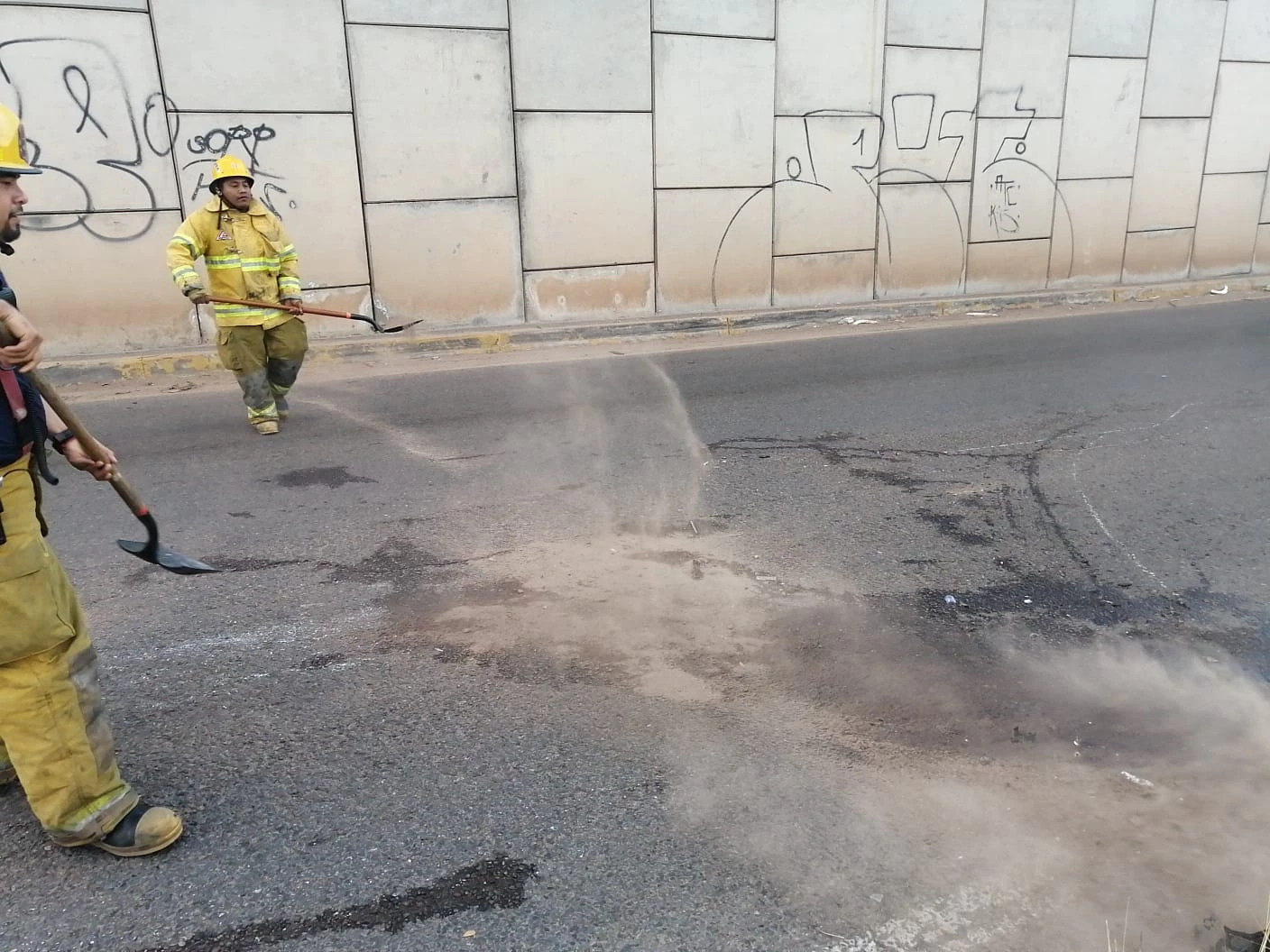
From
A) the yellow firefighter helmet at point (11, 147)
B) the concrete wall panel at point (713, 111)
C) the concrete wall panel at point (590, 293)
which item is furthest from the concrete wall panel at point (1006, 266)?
the yellow firefighter helmet at point (11, 147)

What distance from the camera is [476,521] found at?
4992 millimetres

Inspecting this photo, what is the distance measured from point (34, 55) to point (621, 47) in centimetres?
556

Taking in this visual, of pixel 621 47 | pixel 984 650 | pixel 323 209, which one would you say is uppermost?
pixel 621 47

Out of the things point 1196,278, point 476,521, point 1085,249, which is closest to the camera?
point 476,521

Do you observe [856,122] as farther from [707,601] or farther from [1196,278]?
[707,601]

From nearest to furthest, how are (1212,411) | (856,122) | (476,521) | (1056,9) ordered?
(476,521), (1212,411), (856,122), (1056,9)

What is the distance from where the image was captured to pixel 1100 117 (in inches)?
519

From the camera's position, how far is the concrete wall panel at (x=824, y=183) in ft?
37.7

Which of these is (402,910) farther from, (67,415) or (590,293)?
(590,293)

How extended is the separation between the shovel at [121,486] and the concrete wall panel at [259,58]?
7.34 metres

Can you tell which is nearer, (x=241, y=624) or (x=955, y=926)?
(x=955, y=926)

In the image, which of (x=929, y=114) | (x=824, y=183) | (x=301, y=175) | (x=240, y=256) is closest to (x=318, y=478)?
(x=240, y=256)

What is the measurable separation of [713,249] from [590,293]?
165cm

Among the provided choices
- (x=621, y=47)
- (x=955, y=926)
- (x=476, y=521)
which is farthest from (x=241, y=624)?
(x=621, y=47)
